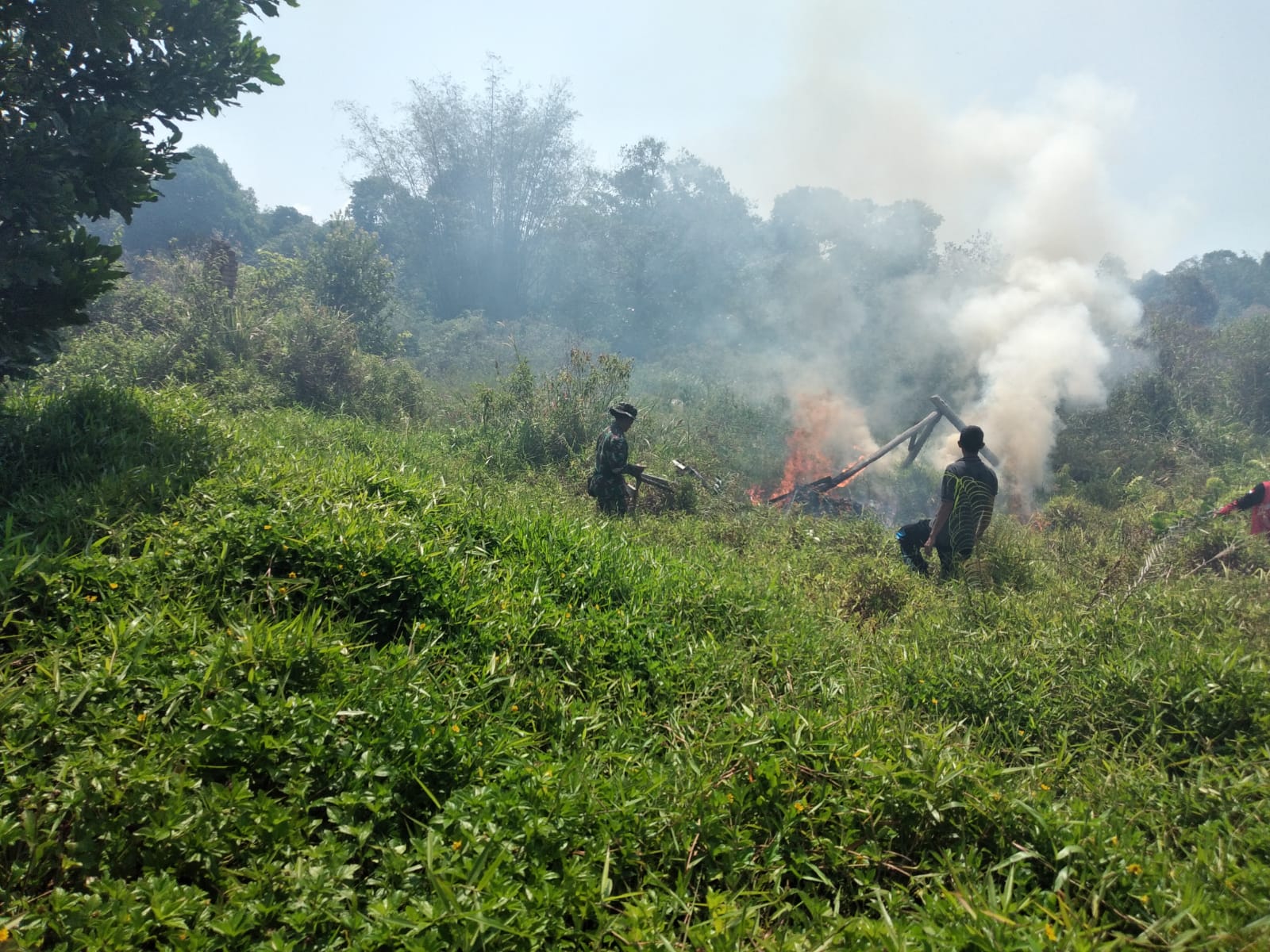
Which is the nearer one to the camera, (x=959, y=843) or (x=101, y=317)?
(x=959, y=843)

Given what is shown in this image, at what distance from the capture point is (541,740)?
2855 mm

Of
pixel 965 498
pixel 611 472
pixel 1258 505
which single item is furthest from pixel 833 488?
pixel 1258 505

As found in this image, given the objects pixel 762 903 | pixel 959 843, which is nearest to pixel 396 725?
pixel 762 903

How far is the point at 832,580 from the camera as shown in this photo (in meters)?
5.55

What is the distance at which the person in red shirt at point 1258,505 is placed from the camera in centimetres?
667

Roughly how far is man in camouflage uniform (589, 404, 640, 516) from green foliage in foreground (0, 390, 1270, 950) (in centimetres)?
248

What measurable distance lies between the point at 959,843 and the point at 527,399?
839 centimetres

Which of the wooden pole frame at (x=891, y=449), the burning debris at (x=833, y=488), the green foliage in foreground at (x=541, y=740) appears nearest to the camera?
the green foliage in foreground at (x=541, y=740)

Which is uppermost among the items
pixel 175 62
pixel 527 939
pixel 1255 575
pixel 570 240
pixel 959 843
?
pixel 570 240

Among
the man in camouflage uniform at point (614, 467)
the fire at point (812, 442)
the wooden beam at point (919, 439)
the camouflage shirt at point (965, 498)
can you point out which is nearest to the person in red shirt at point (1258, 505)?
the camouflage shirt at point (965, 498)

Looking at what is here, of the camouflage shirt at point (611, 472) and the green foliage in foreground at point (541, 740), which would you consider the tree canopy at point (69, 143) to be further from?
the camouflage shirt at point (611, 472)

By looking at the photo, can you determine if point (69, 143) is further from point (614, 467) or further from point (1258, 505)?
point (1258, 505)

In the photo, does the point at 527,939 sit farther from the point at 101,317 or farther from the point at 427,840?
the point at 101,317

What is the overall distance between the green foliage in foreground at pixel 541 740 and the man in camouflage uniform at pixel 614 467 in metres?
2.48
